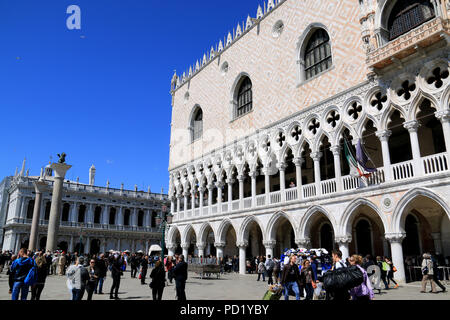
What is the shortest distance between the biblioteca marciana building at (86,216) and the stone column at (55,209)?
60.9 ft

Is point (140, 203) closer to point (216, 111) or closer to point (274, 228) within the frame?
point (216, 111)

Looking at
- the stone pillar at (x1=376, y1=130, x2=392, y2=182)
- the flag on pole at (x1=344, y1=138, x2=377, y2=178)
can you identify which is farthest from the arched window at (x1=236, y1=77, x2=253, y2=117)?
the stone pillar at (x1=376, y1=130, x2=392, y2=182)

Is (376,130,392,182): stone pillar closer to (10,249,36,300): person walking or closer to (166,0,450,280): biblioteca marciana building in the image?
(166,0,450,280): biblioteca marciana building

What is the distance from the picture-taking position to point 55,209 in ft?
63.6

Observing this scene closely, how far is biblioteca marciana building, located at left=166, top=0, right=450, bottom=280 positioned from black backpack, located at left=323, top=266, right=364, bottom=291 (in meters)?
9.49

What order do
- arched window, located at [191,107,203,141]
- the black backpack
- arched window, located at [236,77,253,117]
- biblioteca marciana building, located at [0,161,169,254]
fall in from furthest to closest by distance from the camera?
biblioteca marciana building, located at [0,161,169,254], arched window, located at [191,107,203,141], arched window, located at [236,77,253,117], the black backpack

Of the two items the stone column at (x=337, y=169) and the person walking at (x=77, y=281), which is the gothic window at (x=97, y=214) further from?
the person walking at (x=77, y=281)

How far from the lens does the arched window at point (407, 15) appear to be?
1368 cm

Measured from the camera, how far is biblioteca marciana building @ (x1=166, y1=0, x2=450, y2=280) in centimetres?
1299

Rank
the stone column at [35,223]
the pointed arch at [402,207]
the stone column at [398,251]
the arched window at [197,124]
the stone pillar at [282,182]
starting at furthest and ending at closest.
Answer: the arched window at [197,124] < the stone column at [35,223] < the stone pillar at [282,182] < the stone column at [398,251] < the pointed arch at [402,207]

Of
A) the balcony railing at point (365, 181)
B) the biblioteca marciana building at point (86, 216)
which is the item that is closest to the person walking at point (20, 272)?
the balcony railing at point (365, 181)

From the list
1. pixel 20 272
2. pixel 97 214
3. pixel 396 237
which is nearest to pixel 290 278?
pixel 20 272

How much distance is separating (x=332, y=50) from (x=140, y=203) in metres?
35.6
